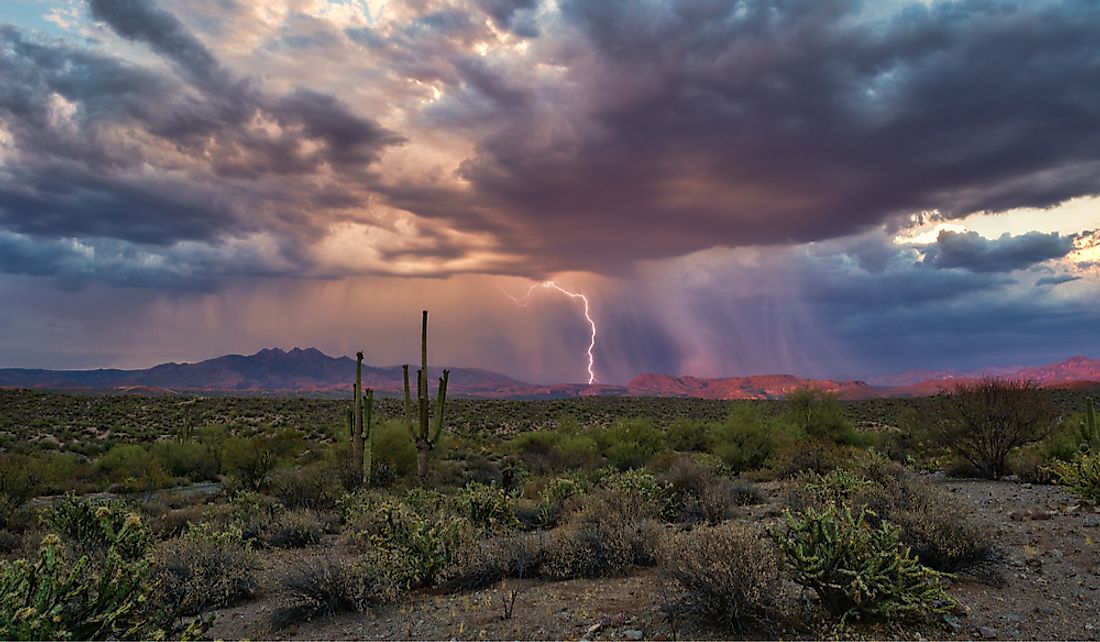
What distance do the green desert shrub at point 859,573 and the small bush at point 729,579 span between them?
0.37 meters

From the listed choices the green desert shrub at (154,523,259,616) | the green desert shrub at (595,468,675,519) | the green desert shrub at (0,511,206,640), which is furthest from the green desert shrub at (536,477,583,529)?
the green desert shrub at (0,511,206,640)

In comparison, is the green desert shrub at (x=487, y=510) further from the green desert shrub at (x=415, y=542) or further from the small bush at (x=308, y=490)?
the small bush at (x=308, y=490)

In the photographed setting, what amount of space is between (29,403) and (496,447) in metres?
47.4

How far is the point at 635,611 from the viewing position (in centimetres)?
748

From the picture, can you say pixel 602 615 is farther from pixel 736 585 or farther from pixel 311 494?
pixel 311 494

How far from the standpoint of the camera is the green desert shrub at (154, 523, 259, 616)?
27.7 feet

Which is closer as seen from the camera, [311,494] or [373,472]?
[311,494]

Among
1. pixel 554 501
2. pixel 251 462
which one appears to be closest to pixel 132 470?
pixel 251 462

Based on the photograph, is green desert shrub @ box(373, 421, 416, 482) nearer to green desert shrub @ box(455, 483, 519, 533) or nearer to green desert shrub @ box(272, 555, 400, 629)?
green desert shrub @ box(455, 483, 519, 533)

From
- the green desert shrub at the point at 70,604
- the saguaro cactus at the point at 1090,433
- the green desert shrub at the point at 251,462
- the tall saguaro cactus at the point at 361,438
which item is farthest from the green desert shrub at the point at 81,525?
the saguaro cactus at the point at 1090,433

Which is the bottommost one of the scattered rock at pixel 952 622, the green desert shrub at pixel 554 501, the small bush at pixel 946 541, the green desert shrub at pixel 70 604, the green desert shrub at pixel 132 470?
the green desert shrub at pixel 132 470

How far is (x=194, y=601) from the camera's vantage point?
28.0 feet

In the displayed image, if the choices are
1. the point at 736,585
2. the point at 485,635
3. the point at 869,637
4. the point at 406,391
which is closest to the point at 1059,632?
the point at 869,637

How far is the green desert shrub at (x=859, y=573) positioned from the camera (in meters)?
6.56
